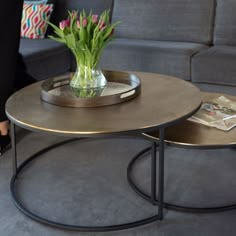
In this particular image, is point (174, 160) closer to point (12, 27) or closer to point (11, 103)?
point (11, 103)

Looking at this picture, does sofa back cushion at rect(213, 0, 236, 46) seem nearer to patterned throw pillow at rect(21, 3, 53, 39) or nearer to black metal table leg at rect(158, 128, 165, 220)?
patterned throw pillow at rect(21, 3, 53, 39)

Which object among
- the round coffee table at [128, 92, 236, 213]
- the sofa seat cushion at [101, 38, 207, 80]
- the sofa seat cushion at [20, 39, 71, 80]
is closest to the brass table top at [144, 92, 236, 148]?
the round coffee table at [128, 92, 236, 213]

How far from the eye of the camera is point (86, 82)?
1.84 m

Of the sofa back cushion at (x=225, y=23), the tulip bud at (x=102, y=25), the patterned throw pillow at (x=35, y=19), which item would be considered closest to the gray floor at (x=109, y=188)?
the tulip bud at (x=102, y=25)

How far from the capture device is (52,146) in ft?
8.00

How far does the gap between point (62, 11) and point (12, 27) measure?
1396mm

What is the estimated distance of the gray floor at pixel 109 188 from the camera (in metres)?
1.73

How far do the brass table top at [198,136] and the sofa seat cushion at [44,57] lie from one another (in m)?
1.37

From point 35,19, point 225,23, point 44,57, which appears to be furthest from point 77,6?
point 225,23

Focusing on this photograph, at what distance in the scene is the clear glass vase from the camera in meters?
1.83

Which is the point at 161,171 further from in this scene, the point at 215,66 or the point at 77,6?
the point at 77,6

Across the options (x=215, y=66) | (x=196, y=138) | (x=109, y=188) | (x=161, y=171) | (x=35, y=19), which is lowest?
(x=109, y=188)

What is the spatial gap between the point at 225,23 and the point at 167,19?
0.43 meters

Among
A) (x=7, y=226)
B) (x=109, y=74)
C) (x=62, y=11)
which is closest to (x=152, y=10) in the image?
(x=62, y=11)
